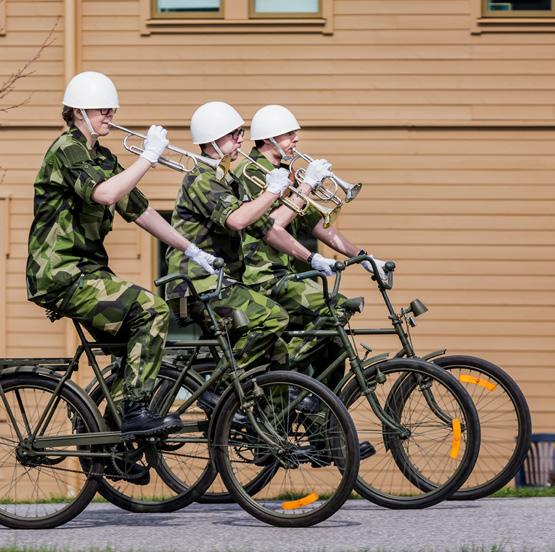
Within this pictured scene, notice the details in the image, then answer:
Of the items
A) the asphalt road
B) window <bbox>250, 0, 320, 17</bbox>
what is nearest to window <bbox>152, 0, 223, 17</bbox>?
window <bbox>250, 0, 320, 17</bbox>

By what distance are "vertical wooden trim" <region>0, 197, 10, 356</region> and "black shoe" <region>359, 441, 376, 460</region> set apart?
6.48 m

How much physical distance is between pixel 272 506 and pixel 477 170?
6597 millimetres

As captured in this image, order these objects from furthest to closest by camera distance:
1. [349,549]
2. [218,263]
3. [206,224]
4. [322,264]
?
[322,264] → [206,224] → [218,263] → [349,549]

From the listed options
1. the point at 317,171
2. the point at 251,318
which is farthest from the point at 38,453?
the point at 317,171

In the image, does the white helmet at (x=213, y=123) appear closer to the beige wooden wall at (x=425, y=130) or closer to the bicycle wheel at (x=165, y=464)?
the bicycle wheel at (x=165, y=464)

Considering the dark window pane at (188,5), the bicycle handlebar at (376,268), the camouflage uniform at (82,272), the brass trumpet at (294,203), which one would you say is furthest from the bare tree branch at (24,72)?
the camouflage uniform at (82,272)

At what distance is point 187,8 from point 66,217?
658cm

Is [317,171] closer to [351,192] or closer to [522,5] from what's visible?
[351,192]

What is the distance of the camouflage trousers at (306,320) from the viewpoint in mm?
9156

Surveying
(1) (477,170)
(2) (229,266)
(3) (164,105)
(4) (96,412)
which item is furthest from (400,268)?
(4) (96,412)

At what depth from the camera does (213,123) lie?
8961 mm

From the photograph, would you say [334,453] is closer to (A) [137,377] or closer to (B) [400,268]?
(A) [137,377]

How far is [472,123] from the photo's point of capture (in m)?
14.2

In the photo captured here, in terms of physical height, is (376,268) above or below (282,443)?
above
